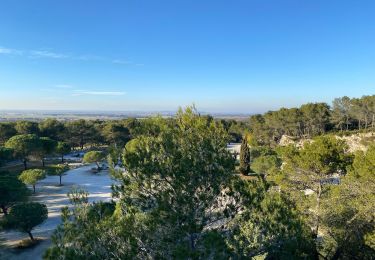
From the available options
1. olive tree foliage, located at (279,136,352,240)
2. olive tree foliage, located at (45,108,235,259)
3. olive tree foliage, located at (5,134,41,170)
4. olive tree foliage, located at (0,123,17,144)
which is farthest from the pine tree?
olive tree foliage, located at (0,123,17,144)

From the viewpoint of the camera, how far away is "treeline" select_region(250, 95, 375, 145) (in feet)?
187

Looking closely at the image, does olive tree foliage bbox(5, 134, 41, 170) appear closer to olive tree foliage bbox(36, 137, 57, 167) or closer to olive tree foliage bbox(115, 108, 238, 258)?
olive tree foliage bbox(36, 137, 57, 167)

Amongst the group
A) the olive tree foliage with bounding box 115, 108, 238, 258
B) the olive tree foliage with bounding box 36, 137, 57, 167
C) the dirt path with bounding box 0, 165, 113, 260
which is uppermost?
the olive tree foliage with bounding box 115, 108, 238, 258

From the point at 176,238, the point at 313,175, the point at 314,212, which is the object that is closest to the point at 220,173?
the point at 176,238

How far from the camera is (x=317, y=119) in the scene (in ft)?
189

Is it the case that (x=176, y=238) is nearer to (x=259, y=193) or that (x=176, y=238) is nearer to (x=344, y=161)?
(x=259, y=193)

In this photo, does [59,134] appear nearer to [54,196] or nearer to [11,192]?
[54,196]

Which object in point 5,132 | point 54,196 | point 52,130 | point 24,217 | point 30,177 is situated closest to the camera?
point 24,217

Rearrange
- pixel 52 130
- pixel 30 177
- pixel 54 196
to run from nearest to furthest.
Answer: pixel 30 177 → pixel 54 196 → pixel 52 130

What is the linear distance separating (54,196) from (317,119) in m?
47.8

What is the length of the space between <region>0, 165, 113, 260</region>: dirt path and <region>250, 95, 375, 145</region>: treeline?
34.8 metres

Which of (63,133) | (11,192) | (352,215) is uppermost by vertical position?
(63,133)

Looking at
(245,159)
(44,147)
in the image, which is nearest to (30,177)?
(44,147)

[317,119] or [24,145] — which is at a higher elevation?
[317,119]
